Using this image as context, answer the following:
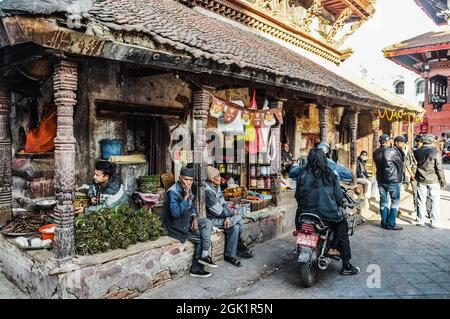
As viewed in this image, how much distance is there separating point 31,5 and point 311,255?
457 cm

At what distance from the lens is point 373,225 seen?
876cm

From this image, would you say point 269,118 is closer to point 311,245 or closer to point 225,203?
point 225,203

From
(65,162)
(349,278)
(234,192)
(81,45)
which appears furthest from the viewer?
(234,192)

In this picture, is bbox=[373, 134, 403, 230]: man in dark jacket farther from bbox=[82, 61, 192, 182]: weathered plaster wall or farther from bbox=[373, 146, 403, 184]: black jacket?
bbox=[82, 61, 192, 182]: weathered plaster wall

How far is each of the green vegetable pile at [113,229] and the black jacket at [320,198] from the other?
2.27 metres

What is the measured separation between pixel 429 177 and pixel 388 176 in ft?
3.23

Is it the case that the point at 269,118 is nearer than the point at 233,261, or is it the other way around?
the point at 233,261

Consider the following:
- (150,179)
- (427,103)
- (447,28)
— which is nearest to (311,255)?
(150,179)

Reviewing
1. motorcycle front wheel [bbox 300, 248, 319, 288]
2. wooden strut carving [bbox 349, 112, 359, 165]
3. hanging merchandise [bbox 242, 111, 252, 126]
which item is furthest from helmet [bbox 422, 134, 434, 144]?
motorcycle front wheel [bbox 300, 248, 319, 288]

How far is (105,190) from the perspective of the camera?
6023mm

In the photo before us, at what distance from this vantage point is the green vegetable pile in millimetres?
4691

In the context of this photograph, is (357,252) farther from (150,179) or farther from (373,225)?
(150,179)

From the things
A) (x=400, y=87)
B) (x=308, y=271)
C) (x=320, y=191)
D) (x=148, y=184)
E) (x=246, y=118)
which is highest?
(x=400, y=87)

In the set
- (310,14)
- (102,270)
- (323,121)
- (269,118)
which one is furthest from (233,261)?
(310,14)
